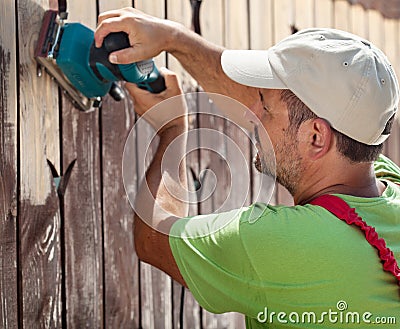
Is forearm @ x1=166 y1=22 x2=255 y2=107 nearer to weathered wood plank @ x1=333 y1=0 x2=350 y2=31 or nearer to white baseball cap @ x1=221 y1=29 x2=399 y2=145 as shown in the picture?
white baseball cap @ x1=221 y1=29 x2=399 y2=145

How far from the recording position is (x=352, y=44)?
2250 mm

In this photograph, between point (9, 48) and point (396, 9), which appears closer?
point (9, 48)

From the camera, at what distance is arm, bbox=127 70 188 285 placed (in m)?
2.28

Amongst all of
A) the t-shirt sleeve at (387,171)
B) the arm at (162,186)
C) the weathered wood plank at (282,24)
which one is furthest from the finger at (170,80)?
the weathered wood plank at (282,24)

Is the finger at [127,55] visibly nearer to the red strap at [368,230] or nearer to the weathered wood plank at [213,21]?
the red strap at [368,230]

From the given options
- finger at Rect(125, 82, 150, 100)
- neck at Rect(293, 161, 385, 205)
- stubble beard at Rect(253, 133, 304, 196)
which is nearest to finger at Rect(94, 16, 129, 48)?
finger at Rect(125, 82, 150, 100)

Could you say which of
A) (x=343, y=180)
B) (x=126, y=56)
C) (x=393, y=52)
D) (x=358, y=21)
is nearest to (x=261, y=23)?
(x=358, y=21)

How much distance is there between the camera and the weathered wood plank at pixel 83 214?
2.75 metres

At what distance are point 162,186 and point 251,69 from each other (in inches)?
17.3

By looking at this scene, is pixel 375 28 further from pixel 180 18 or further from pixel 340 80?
pixel 340 80

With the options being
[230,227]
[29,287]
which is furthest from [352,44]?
[29,287]

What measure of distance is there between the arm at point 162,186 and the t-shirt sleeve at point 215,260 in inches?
2.6

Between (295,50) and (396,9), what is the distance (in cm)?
292

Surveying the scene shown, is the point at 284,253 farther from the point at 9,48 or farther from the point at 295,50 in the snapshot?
the point at 9,48
